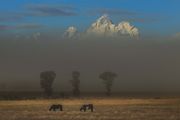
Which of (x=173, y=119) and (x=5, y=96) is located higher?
(x=5, y=96)


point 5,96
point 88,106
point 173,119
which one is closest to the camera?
point 173,119

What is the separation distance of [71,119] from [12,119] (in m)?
4.63

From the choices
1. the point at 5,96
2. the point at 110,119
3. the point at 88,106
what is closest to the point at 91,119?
the point at 110,119

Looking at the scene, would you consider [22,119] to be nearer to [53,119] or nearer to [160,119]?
[53,119]

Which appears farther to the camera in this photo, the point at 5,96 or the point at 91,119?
the point at 5,96

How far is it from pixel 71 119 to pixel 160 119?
6.91 meters

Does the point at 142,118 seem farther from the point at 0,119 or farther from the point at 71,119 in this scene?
the point at 0,119

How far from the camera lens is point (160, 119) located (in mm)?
40094

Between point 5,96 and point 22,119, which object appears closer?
point 22,119

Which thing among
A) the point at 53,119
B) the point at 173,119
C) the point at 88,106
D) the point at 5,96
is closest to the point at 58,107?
the point at 88,106

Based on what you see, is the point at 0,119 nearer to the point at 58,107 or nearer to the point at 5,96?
the point at 58,107

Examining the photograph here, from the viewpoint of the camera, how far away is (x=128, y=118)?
135ft

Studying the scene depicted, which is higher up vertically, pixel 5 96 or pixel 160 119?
pixel 5 96

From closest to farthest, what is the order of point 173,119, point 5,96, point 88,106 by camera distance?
point 173,119, point 88,106, point 5,96
